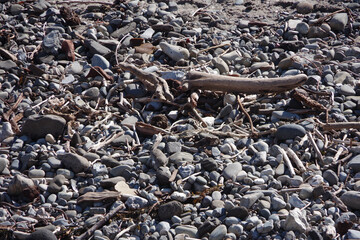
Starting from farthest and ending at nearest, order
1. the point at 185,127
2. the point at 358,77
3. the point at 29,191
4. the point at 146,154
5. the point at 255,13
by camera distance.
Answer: the point at 255,13 → the point at 358,77 → the point at 185,127 → the point at 146,154 → the point at 29,191

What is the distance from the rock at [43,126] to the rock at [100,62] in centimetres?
122

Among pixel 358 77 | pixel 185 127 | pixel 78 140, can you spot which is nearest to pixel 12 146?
pixel 78 140

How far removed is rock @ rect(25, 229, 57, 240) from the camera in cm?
324

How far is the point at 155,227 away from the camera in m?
3.43

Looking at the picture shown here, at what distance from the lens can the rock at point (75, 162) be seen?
3914mm

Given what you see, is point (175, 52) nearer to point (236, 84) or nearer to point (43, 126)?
point (236, 84)

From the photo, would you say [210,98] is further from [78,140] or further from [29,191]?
[29,191]

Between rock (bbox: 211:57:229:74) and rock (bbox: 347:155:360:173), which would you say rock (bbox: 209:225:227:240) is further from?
rock (bbox: 211:57:229:74)

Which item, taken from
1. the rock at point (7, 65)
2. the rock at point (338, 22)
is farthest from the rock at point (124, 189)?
the rock at point (338, 22)

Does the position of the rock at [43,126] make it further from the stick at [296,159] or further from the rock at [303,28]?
the rock at [303,28]

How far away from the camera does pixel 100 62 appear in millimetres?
5398

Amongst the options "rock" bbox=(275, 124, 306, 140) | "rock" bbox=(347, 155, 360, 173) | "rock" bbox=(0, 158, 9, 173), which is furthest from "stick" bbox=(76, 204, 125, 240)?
"rock" bbox=(347, 155, 360, 173)

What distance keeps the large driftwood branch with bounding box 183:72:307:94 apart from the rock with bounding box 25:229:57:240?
2.08 m

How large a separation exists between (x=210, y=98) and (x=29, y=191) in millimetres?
2073
